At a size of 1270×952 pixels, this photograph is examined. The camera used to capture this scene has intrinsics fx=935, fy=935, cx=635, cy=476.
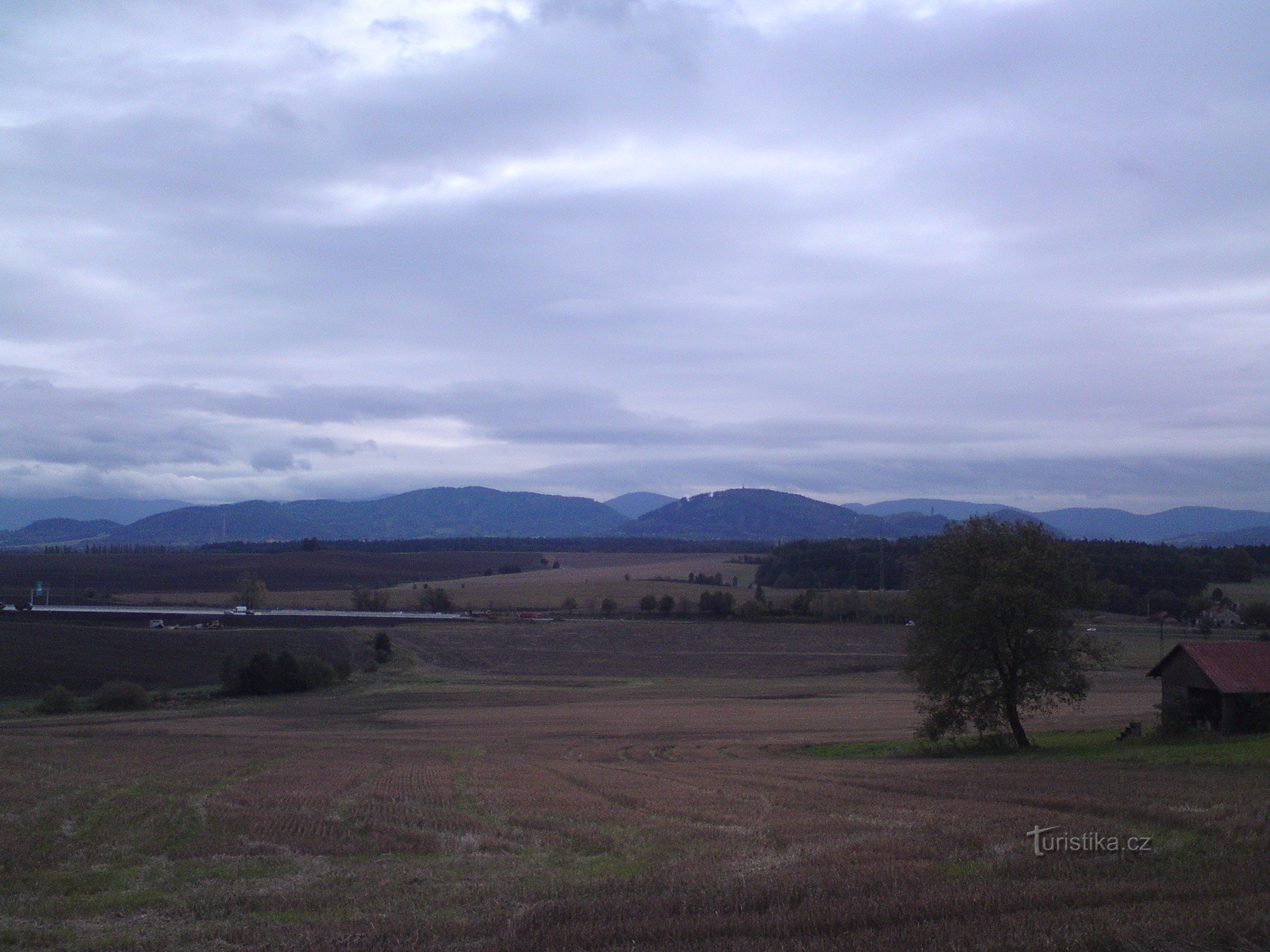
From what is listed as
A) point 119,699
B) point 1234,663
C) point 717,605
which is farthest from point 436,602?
point 1234,663

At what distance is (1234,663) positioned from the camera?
104 feet

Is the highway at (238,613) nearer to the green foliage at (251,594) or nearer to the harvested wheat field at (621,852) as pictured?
the green foliage at (251,594)

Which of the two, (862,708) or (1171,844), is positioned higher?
(1171,844)

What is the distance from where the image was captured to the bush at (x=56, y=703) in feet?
185

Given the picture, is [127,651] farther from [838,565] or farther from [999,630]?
[838,565]

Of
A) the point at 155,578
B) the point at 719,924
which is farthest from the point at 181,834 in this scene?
the point at 155,578

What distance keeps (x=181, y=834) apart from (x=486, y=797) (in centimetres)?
632

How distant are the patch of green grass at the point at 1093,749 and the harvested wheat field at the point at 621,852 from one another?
0.48 meters

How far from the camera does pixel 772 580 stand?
161 metres

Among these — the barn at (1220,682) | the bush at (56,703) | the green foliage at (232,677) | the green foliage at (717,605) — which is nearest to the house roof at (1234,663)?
the barn at (1220,682)

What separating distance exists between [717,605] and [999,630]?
3526 inches

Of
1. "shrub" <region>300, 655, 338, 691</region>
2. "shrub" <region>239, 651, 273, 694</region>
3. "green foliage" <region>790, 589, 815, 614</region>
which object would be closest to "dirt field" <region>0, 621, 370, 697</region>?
"shrub" <region>300, 655, 338, 691</region>

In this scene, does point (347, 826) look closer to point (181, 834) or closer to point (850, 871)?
point (181, 834)

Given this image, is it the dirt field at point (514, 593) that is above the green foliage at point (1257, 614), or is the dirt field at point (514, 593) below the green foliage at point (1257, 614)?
below
